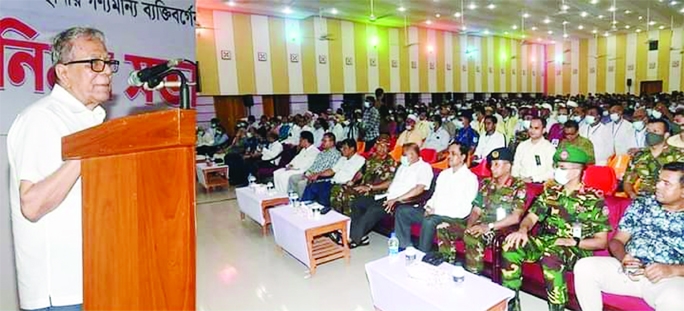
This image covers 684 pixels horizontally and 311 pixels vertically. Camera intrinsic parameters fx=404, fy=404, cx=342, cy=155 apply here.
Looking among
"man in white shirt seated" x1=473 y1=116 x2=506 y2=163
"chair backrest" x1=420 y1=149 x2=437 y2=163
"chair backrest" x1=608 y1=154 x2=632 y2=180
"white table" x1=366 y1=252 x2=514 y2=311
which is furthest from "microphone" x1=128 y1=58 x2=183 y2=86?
"man in white shirt seated" x1=473 y1=116 x2=506 y2=163

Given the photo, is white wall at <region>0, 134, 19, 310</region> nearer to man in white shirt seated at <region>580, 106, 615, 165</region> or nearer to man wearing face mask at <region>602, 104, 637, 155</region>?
man in white shirt seated at <region>580, 106, 615, 165</region>

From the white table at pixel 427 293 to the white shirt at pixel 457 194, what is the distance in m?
0.95

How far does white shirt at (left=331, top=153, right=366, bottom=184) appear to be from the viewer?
511cm

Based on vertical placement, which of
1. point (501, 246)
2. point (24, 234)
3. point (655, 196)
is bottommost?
point (501, 246)

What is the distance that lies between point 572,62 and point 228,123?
55.1 feet

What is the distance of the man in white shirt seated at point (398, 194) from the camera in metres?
4.02

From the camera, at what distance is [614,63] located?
18172mm

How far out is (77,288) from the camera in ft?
3.51

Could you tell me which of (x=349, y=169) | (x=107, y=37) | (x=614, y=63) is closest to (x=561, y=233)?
(x=349, y=169)

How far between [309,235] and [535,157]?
8.94 feet

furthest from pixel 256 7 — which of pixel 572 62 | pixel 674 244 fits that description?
pixel 572 62

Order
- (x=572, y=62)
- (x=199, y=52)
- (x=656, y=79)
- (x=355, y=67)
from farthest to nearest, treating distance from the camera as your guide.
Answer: (x=572, y=62), (x=656, y=79), (x=355, y=67), (x=199, y=52)

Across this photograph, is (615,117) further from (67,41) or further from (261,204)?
(67,41)

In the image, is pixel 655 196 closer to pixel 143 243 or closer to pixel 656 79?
pixel 143 243
